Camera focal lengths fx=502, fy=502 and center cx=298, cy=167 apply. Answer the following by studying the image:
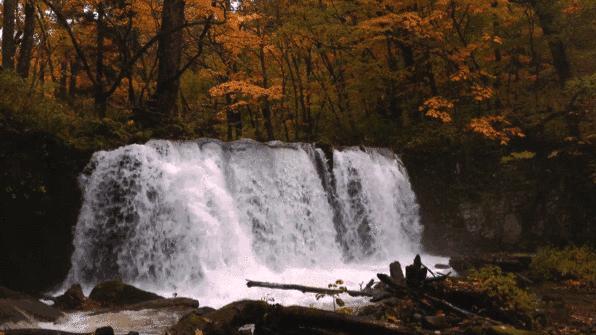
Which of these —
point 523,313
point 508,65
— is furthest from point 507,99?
point 523,313

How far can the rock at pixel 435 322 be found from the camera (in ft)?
16.6

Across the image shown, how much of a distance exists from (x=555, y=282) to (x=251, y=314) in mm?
8462

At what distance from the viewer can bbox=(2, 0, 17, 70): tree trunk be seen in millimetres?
12797

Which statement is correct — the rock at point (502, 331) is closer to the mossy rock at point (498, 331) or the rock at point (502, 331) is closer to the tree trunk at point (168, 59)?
the mossy rock at point (498, 331)

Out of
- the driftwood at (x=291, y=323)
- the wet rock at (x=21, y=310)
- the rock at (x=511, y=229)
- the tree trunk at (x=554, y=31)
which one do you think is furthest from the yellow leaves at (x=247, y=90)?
the driftwood at (x=291, y=323)

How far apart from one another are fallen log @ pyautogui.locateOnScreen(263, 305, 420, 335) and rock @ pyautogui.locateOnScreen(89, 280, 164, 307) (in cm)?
451

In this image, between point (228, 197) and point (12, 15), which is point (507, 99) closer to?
point (228, 197)

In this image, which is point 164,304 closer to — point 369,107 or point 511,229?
point 511,229

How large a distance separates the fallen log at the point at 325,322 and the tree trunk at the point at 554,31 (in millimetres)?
13484

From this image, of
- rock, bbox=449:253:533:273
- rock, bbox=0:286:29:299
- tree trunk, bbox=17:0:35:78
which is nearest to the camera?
rock, bbox=0:286:29:299

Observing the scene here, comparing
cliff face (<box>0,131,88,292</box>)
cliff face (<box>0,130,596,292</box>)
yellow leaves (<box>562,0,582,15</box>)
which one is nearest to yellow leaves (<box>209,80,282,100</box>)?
cliff face (<box>0,130,596,292</box>)

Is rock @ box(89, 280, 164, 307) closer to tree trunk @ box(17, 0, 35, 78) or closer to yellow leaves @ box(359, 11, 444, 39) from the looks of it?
tree trunk @ box(17, 0, 35, 78)

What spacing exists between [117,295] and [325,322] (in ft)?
17.2

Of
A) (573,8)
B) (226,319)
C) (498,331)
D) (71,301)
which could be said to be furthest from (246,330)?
(573,8)
